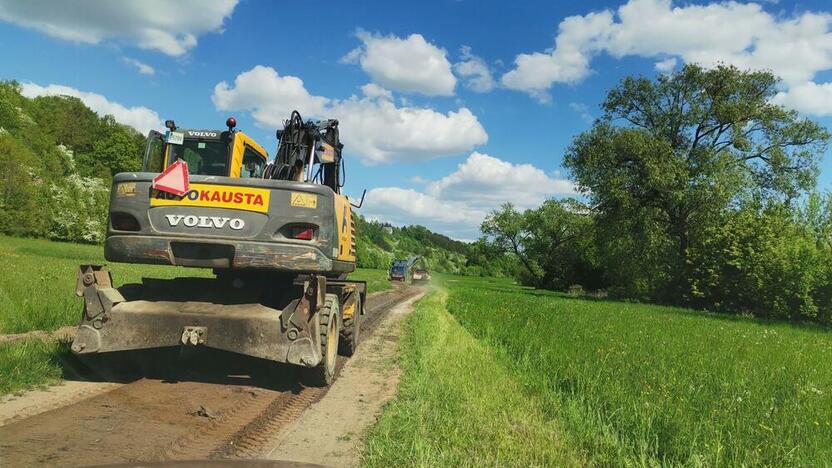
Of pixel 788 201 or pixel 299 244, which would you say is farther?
pixel 788 201

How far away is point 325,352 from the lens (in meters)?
6.83

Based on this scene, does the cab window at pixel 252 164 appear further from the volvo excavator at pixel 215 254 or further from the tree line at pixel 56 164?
the tree line at pixel 56 164

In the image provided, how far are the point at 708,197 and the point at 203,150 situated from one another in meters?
33.1

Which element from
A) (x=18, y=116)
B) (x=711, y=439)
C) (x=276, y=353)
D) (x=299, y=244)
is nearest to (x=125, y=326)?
(x=276, y=353)

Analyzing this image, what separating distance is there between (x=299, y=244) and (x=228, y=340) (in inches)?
51.8

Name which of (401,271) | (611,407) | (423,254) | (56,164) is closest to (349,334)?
(611,407)

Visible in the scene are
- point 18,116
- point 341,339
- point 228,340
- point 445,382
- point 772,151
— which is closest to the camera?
point 228,340

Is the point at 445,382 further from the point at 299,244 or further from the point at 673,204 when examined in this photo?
the point at 673,204

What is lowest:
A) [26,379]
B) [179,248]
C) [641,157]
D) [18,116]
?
[26,379]

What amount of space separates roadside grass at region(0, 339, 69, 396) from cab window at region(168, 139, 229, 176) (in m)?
2.84

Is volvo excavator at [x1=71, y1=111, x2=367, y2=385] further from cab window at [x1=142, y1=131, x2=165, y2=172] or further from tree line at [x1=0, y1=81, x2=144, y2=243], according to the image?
tree line at [x1=0, y1=81, x2=144, y2=243]

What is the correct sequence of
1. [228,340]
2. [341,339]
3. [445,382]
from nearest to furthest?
1. [228,340]
2. [445,382]
3. [341,339]

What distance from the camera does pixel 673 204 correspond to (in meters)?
35.9

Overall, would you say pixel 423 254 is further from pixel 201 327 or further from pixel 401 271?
pixel 201 327
